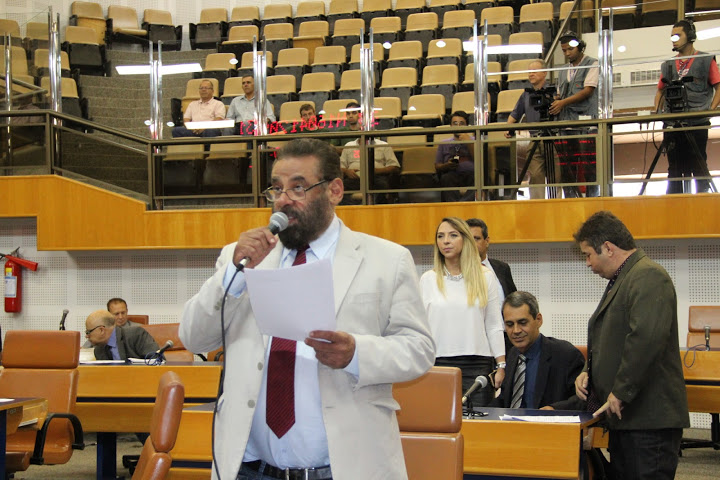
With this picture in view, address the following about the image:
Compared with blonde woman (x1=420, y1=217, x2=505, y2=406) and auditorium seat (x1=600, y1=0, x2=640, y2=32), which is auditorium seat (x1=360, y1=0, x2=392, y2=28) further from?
blonde woman (x1=420, y1=217, x2=505, y2=406)

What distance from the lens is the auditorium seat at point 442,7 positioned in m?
12.7

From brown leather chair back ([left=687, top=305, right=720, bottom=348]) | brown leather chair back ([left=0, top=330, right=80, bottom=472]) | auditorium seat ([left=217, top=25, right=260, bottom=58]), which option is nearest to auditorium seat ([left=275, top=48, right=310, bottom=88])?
auditorium seat ([left=217, top=25, right=260, bottom=58])

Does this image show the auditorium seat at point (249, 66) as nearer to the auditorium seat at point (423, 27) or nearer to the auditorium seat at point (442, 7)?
the auditorium seat at point (423, 27)

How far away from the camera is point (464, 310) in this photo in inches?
174

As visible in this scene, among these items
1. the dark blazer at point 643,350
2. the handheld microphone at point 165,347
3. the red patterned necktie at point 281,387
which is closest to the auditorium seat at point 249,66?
the handheld microphone at point 165,347

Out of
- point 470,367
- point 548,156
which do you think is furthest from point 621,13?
point 470,367

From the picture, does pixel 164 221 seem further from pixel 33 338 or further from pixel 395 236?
pixel 33 338

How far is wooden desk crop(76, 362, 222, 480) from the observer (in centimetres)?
553

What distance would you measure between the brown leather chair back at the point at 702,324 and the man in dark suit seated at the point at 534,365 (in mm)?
2545

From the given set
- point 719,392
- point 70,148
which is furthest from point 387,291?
point 70,148

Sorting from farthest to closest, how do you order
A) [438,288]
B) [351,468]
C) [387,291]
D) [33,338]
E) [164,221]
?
1. [164,221]
2. [33,338]
3. [438,288]
4. [387,291]
5. [351,468]

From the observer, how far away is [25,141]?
823cm

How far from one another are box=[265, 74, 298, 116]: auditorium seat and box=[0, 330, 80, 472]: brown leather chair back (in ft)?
12.5

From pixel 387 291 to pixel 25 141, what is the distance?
710cm
